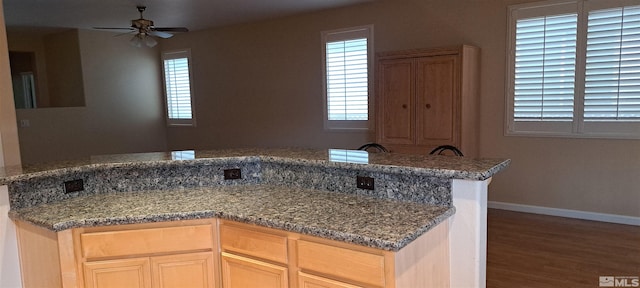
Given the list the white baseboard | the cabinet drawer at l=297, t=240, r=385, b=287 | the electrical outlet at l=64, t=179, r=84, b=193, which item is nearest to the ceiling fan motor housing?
the electrical outlet at l=64, t=179, r=84, b=193

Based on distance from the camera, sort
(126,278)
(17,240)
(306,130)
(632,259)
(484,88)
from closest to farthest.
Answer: (126,278) < (17,240) < (632,259) < (484,88) < (306,130)

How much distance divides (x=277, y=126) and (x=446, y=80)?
123 inches

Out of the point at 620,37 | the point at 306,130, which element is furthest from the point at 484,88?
the point at 306,130

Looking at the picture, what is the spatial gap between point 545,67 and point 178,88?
244 inches

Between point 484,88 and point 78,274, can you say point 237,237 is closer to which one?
point 78,274

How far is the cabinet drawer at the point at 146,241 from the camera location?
1.94 meters

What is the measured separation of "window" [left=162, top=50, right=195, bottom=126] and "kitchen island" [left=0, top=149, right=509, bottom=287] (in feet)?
18.0

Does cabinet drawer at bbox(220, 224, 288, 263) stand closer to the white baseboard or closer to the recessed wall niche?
the white baseboard

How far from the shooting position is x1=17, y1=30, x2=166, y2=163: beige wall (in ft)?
21.7

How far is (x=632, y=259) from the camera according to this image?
3.29 meters

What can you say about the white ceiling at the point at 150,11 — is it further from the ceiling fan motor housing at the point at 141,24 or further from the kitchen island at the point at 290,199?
the kitchen island at the point at 290,199

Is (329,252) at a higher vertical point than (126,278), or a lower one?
higher

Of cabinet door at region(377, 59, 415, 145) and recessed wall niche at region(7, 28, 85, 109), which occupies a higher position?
recessed wall niche at region(7, 28, 85, 109)

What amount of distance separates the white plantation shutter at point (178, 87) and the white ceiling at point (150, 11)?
1207 millimetres
